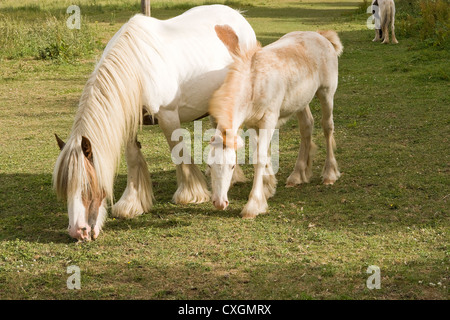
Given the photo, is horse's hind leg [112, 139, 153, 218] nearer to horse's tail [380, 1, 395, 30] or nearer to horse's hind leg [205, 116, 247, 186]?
horse's hind leg [205, 116, 247, 186]

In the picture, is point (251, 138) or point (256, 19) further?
point (256, 19)

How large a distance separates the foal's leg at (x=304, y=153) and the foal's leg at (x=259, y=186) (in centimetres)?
84

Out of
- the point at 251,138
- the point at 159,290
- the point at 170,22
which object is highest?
the point at 170,22

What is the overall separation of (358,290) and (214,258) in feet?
3.69

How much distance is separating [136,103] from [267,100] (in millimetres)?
1148

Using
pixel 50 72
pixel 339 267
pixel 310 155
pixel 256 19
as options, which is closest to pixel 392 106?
pixel 310 155

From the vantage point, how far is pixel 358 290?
3.72 metres

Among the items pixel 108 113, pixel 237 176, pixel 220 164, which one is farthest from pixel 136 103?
pixel 237 176

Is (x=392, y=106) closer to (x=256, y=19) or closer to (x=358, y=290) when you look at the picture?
(x=358, y=290)

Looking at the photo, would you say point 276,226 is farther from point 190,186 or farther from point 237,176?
point 237,176

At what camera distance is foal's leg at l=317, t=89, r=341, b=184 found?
Result: 5934 millimetres

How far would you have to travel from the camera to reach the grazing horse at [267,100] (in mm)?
4703

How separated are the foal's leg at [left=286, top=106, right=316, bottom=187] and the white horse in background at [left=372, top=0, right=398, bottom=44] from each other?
32.1 feet

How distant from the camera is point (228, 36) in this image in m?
5.44
